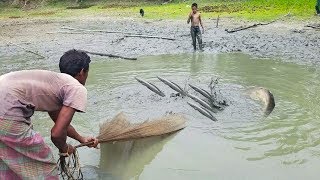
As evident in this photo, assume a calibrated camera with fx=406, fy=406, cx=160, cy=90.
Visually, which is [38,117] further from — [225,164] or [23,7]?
[23,7]

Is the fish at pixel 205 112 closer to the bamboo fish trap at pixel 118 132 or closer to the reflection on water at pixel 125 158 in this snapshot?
the bamboo fish trap at pixel 118 132

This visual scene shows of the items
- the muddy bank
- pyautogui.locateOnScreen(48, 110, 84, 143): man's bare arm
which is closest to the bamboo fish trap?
pyautogui.locateOnScreen(48, 110, 84, 143): man's bare arm

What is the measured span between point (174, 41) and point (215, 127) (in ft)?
28.9

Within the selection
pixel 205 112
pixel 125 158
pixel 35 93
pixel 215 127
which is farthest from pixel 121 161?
pixel 205 112

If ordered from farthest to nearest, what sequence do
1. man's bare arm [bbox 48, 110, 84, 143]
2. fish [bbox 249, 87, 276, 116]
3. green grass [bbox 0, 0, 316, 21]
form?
green grass [bbox 0, 0, 316, 21] → fish [bbox 249, 87, 276, 116] → man's bare arm [bbox 48, 110, 84, 143]

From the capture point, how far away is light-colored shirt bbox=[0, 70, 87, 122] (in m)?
3.19

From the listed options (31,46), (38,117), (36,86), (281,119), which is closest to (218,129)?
(281,119)

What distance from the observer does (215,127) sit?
6.58 meters

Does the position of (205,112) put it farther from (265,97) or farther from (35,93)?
(35,93)

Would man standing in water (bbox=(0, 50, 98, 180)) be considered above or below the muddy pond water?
above

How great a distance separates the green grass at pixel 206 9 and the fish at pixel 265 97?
37.9ft

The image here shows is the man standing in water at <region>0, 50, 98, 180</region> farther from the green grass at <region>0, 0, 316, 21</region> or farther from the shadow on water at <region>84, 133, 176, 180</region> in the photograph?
the green grass at <region>0, 0, 316, 21</region>

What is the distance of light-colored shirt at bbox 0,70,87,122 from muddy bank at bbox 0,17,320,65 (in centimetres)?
904

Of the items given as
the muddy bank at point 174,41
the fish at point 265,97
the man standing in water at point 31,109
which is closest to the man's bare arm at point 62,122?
the man standing in water at point 31,109
